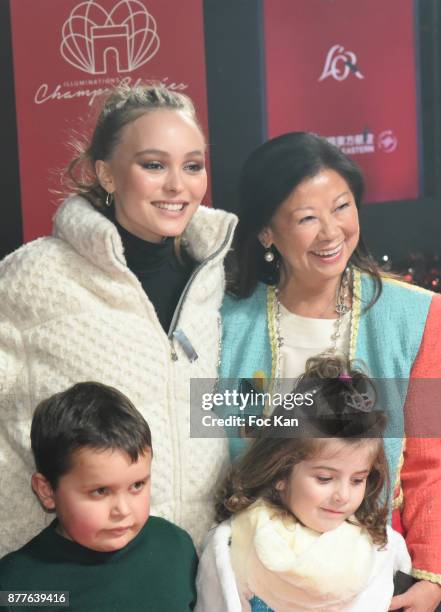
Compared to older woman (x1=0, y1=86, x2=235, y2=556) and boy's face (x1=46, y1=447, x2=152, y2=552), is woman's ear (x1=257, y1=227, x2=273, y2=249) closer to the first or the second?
older woman (x1=0, y1=86, x2=235, y2=556)

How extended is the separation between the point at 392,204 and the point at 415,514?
2.92 feet

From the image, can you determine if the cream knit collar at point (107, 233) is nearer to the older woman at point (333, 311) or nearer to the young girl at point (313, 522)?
the older woman at point (333, 311)

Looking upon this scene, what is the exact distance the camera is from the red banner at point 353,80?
2.50m

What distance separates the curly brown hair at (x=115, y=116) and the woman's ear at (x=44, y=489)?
61cm

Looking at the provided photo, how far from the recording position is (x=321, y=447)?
5.85 feet

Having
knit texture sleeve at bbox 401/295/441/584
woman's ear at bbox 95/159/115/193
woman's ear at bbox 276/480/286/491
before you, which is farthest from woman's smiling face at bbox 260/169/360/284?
woman's ear at bbox 276/480/286/491

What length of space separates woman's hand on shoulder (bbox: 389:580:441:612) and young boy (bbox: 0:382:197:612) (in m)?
0.48

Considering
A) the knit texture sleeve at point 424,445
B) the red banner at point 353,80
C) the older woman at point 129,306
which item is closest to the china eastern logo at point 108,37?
the red banner at point 353,80

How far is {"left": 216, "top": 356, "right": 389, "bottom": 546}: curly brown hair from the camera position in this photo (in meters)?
1.80

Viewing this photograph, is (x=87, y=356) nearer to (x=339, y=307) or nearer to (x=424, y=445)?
(x=339, y=307)

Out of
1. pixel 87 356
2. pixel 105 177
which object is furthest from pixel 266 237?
pixel 87 356

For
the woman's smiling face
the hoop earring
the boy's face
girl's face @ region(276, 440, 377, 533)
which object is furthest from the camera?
the hoop earring

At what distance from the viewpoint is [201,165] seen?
2016 millimetres

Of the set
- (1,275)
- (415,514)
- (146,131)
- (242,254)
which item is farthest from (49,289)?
(415,514)
